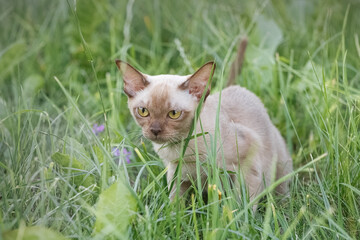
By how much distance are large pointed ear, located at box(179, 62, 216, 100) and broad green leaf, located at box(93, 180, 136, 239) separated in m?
0.57

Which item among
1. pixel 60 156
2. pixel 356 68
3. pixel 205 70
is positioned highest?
pixel 205 70

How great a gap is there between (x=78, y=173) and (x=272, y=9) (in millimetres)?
2601

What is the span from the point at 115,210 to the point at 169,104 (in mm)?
543

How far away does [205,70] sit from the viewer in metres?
1.88

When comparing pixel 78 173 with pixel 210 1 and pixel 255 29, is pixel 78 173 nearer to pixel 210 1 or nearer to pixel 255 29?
pixel 255 29

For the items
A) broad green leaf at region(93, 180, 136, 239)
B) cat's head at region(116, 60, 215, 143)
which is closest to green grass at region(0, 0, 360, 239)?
broad green leaf at region(93, 180, 136, 239)

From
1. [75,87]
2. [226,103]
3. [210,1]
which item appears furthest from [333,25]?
[75,87]

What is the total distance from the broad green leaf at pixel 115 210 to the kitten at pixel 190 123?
375mm

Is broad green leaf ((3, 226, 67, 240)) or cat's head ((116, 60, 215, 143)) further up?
cat's head ((116, 60, 215, 143))

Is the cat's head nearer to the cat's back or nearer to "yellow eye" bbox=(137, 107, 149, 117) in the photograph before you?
"yellow eye" bbox=(137, 107, 149, 117)

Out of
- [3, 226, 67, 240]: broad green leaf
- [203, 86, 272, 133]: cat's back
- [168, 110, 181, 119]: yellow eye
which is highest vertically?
[168, 110, 181, 119]: yellow eye

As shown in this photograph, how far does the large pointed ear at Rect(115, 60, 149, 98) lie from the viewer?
1995 millimetres

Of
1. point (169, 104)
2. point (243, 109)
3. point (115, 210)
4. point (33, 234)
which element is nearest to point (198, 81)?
point (169, 104)

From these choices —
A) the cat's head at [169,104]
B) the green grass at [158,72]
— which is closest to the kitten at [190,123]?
the cat's head at [169,104]
